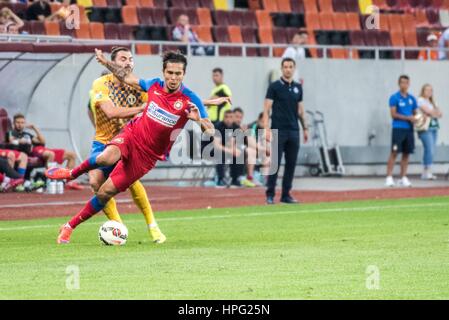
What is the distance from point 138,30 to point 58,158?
6.48m

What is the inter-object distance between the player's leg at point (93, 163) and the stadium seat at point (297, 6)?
20931 mm

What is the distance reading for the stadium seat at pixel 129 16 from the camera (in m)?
31.0

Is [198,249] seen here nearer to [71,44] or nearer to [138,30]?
[71,44]

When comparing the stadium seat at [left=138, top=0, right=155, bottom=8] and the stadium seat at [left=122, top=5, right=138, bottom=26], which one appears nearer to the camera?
the stadium seat at [left=122, top=5, right=138, bottom=26]

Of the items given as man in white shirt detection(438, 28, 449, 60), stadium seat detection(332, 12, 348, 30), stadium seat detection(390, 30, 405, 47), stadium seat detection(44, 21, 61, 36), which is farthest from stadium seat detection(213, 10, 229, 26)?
stadium seat detection(44, 21, 61, 36)

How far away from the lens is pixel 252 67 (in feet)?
99.7

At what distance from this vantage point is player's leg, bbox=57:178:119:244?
1414 cm

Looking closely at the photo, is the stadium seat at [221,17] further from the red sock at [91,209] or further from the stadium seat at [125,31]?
the red sock at [91,209]

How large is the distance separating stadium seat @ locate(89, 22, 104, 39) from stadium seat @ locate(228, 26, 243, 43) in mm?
3991

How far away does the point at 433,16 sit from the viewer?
37781 millimetres

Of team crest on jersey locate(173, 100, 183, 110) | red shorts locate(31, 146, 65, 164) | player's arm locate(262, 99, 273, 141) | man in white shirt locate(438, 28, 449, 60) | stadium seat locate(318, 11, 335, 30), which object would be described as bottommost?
red shorts locate(31, 146, 65, 164)

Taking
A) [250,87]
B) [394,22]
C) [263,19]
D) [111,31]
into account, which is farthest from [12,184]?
[394,22]

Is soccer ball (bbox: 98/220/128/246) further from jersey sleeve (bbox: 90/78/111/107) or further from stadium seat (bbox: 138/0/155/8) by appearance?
stadium seat (bbox: 138/0/155/8)
